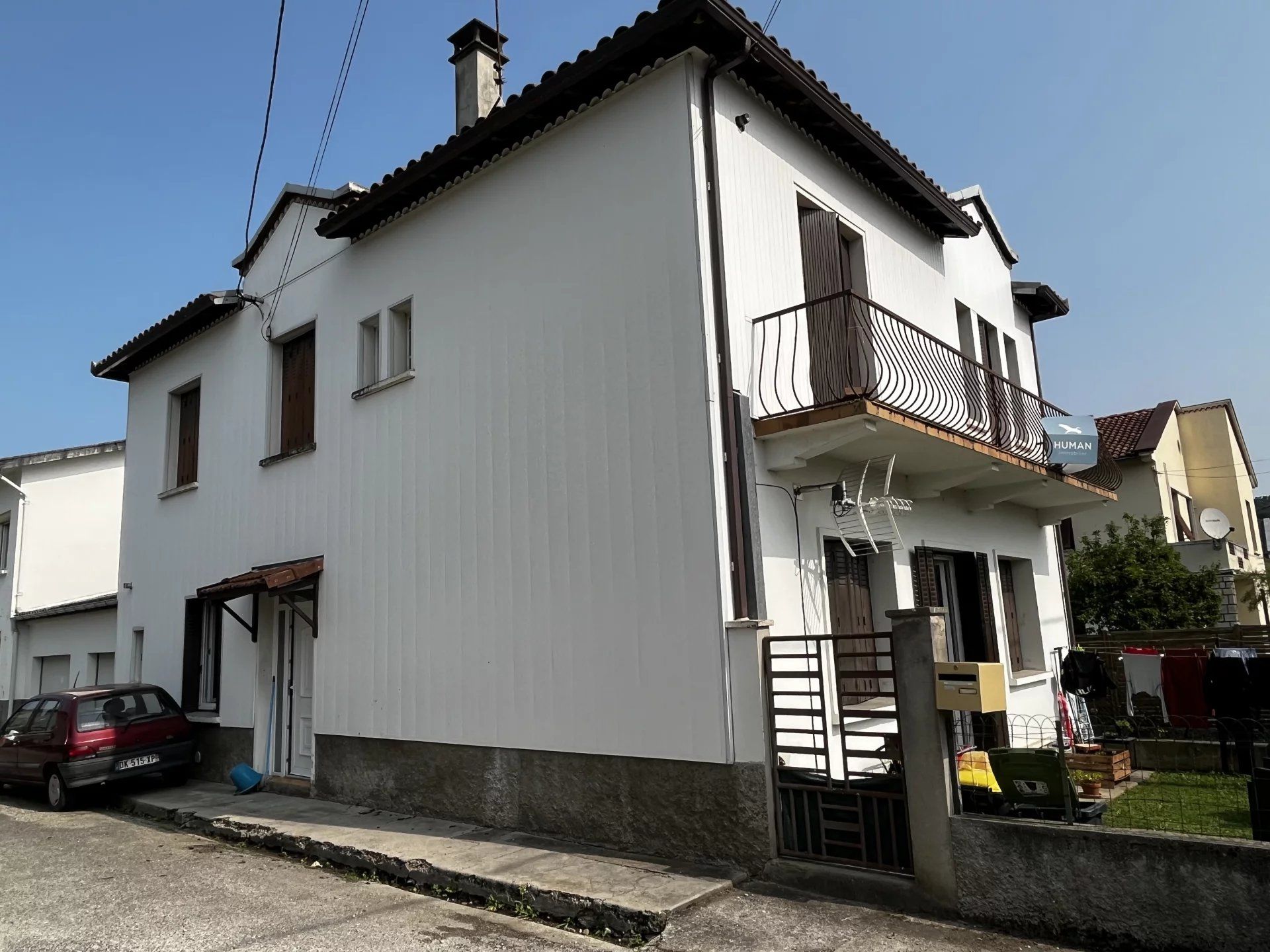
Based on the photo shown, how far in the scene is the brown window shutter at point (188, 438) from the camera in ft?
45.6

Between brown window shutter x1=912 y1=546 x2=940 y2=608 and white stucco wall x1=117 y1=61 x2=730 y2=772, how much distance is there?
3369mm

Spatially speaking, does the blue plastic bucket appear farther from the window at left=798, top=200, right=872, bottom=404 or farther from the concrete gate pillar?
the concrete gate pillar

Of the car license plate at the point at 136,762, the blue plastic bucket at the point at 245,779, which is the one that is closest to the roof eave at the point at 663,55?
the blue plastic bucket at the point at 245,779

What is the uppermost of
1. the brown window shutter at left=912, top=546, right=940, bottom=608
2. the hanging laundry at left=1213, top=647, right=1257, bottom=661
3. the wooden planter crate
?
the brown window shutter at left=912, top=546, right=940, bottom=608

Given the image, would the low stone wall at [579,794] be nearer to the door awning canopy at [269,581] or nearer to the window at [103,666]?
the door awning canopy at [269,581]

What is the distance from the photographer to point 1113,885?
4.88m

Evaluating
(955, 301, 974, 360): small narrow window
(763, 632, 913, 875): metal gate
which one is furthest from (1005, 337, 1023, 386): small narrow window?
(763, 632, 913, 875): metal gate

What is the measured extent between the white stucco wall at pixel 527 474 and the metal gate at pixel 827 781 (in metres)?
0.53

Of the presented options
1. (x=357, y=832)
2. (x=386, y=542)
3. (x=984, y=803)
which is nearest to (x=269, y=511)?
(x=386, y=542)

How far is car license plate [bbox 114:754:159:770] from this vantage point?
11305 millimetres

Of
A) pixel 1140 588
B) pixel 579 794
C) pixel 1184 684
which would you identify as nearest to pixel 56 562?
pixel 579 794

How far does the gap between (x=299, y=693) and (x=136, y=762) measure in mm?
2384

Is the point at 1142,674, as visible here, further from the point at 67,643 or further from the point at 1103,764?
the point at 67,643

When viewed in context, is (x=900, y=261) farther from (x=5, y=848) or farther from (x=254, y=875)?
(x=5, y=848)
